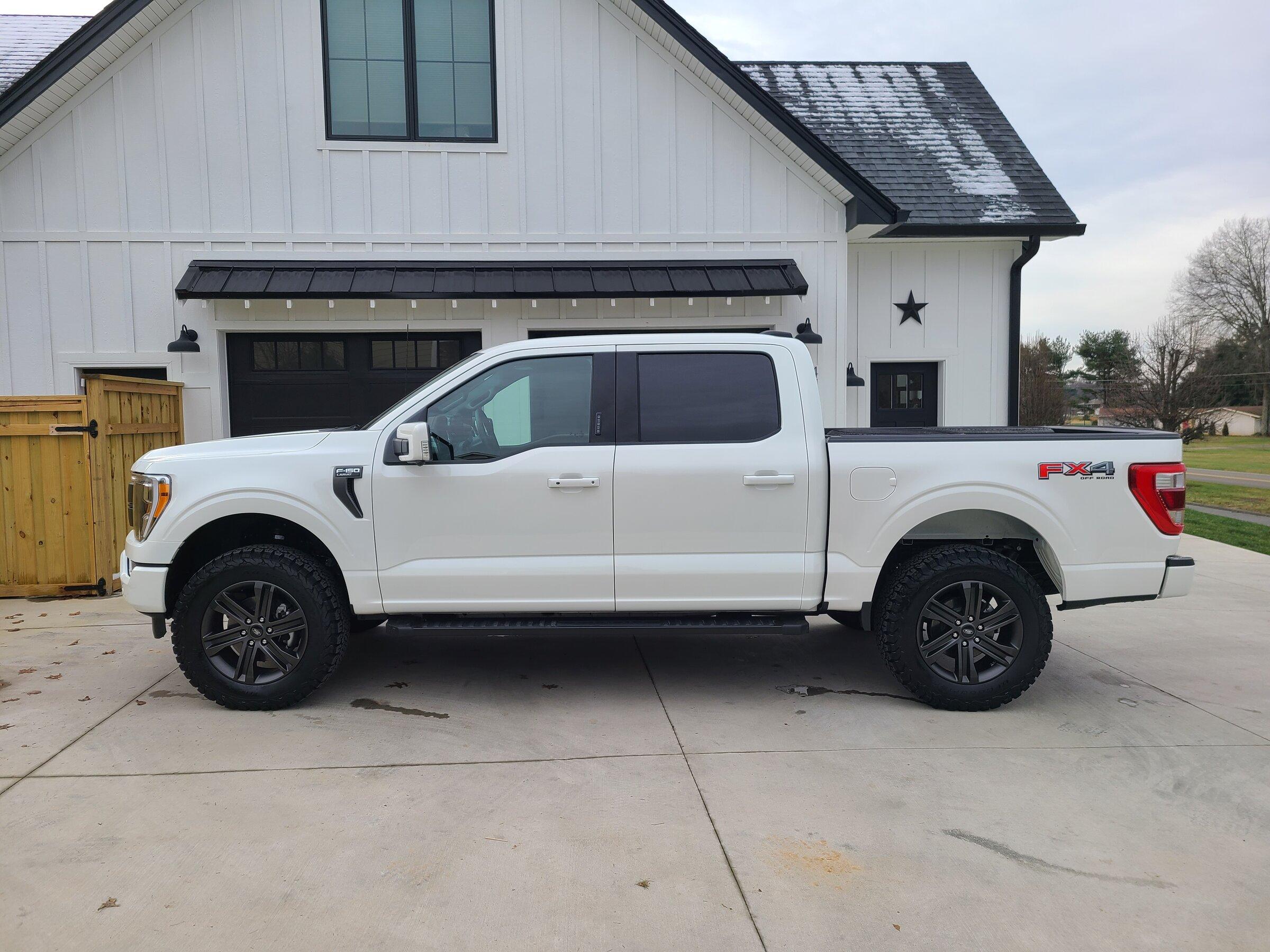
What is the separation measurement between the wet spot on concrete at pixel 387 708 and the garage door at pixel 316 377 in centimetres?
495

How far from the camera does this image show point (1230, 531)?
12.7 m

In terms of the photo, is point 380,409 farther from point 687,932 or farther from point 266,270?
point 687,932

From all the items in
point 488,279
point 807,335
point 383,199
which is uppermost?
point 383,199

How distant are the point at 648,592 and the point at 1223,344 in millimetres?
60475

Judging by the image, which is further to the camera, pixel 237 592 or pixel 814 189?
pixel 814 189

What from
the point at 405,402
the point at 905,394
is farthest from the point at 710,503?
the point at 905,394

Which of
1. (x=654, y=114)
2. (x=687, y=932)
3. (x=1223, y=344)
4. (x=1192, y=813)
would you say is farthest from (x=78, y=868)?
(x=1223, y=344)

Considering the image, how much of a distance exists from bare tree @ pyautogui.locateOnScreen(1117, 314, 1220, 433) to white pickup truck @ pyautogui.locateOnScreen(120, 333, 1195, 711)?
632 inches

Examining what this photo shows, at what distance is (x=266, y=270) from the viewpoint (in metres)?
8.98

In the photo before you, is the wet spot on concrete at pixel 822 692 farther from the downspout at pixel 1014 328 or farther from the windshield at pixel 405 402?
the downspout at pixel 1014 328

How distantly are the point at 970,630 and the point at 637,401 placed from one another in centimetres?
224

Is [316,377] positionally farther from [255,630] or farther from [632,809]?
[632,809]

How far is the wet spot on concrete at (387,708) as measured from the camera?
482 cm

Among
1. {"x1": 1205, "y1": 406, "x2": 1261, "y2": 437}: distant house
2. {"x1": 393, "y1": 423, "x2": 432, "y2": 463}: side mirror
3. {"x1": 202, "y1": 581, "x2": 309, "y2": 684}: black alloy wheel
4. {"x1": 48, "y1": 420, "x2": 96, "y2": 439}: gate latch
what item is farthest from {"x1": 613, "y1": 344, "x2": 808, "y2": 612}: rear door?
{"x1": 1205, "y1": 406, "x2": 1261, "y2": 437}: distant house
